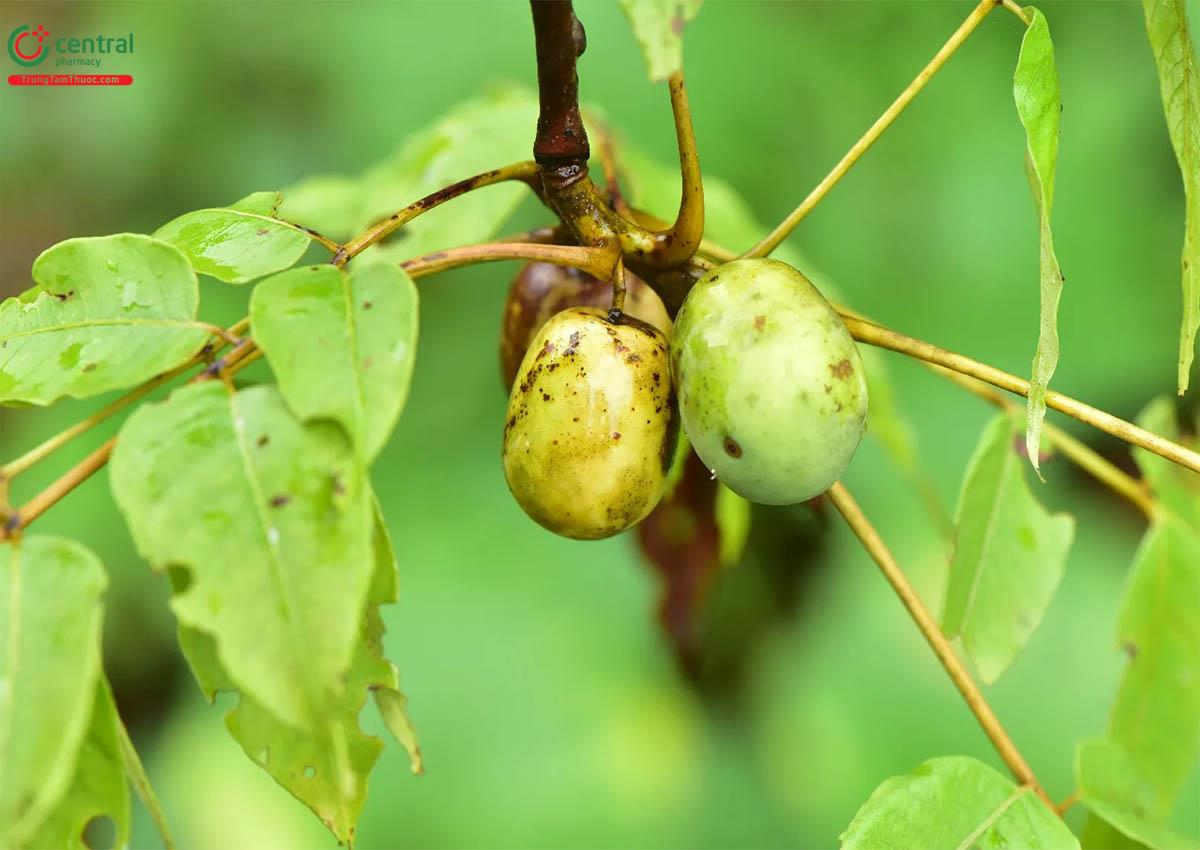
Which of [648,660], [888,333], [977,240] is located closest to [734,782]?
[648,660]

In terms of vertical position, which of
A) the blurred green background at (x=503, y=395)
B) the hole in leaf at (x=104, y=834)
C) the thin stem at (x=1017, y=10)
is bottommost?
the hole in leaf at (x=104, y=834)

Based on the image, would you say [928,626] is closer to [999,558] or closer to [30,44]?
[999,558]

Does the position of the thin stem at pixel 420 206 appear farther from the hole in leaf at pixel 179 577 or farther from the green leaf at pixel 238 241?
the hole in leaf at pixel 179 577

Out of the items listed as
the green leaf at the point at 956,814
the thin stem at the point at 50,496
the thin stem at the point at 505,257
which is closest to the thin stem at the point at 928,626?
the green leaf at the point at 956,814

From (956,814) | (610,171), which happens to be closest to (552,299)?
(610,171)

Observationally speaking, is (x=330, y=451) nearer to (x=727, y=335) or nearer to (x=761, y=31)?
(x=727, y=335)
